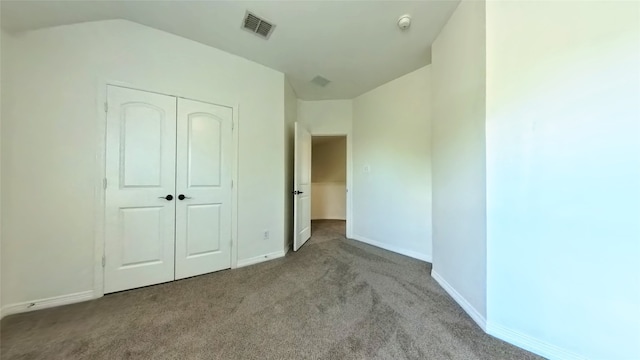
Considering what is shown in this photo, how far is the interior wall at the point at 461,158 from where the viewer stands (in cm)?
161

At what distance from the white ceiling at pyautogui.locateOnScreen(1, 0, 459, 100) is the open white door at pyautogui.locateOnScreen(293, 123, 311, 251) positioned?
39.5 inches

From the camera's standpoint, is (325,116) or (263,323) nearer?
(263,323)

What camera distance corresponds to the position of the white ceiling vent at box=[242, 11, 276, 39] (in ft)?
6.82

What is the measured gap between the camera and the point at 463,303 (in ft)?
5.90

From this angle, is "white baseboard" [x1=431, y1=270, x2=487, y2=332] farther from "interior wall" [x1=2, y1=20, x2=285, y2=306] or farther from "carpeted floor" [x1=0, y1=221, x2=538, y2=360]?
"interior wall" [x1=2, y1=20, x2=285, y2=306]

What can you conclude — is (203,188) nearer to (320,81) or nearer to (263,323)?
(263,323)

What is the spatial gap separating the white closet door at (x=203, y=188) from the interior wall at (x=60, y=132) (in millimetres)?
323

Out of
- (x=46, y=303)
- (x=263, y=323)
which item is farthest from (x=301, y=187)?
(x=46, y=303)

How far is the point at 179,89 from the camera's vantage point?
232 cm
